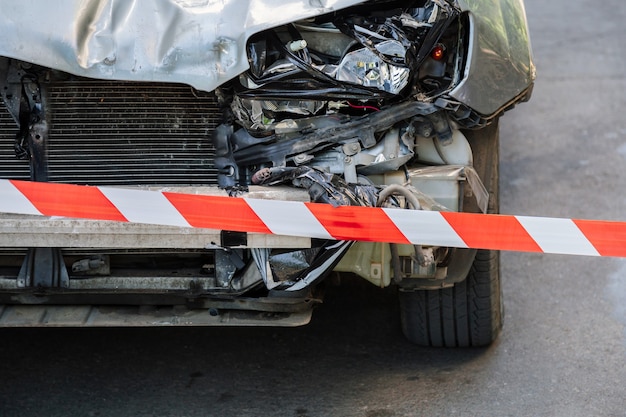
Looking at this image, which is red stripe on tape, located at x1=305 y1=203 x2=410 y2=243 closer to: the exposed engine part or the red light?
the red light

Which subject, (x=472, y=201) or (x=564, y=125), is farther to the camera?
(x=564, y=125)

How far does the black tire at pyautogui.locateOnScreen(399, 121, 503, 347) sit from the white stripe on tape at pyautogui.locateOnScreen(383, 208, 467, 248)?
0.60m

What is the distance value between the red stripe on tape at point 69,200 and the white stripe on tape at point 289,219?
0.45m

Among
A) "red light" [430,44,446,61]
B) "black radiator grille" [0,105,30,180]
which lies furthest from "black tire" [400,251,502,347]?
"black radiator grille" [0,105,30,180]

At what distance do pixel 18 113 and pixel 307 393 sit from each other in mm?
1557

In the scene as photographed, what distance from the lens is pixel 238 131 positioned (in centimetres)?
368

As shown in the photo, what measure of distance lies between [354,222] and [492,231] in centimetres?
49

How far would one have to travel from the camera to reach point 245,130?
3652 millimetres

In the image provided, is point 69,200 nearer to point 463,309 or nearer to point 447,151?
point 447,151

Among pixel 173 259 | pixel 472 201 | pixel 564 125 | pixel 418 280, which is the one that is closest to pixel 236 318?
pixel 173 259

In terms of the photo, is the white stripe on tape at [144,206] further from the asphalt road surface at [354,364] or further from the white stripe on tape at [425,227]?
the asphalt road surface at [354,364]

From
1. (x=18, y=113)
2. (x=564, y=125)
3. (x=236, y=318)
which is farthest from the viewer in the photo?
(x=564, y=125)

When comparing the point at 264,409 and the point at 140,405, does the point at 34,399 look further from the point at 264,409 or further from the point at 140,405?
the point at 264,409

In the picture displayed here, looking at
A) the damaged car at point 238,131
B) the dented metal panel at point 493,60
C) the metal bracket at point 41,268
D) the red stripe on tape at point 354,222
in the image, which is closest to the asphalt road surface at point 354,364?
the damaged car at point 238,131
